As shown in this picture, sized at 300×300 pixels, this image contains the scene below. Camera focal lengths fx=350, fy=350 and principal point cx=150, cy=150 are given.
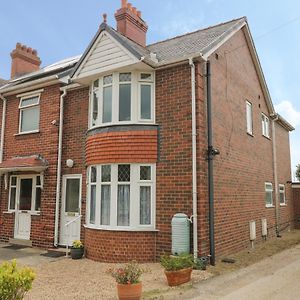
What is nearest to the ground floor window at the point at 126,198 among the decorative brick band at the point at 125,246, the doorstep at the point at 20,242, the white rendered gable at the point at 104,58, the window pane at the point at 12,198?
the decorative brick band at the point at 125,246

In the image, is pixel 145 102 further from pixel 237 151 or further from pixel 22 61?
pixel 22 61

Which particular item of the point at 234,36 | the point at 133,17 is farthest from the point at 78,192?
the point at 234,36

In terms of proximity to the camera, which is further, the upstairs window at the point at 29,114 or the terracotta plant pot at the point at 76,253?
the upstairs window at the point at 29,114

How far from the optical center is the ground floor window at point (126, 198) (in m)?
10.3

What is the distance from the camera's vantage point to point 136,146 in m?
10.5

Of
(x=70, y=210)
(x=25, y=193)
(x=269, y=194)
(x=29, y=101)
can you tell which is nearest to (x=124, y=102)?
(x=70, y=210)

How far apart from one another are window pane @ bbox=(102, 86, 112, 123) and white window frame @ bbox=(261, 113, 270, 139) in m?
8.29

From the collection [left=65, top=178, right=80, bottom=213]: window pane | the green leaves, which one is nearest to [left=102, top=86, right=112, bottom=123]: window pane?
[left=65, top=178, right=80, bottom=213]: window pane

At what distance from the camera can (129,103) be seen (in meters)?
10.9

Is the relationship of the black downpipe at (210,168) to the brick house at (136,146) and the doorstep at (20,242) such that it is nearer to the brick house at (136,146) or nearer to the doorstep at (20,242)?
the brick house at (136,146)

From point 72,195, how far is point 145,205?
3532mm

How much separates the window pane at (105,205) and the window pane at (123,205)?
0.41m

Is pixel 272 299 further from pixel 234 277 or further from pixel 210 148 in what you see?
pixel 210 148

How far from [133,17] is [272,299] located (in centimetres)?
1135
